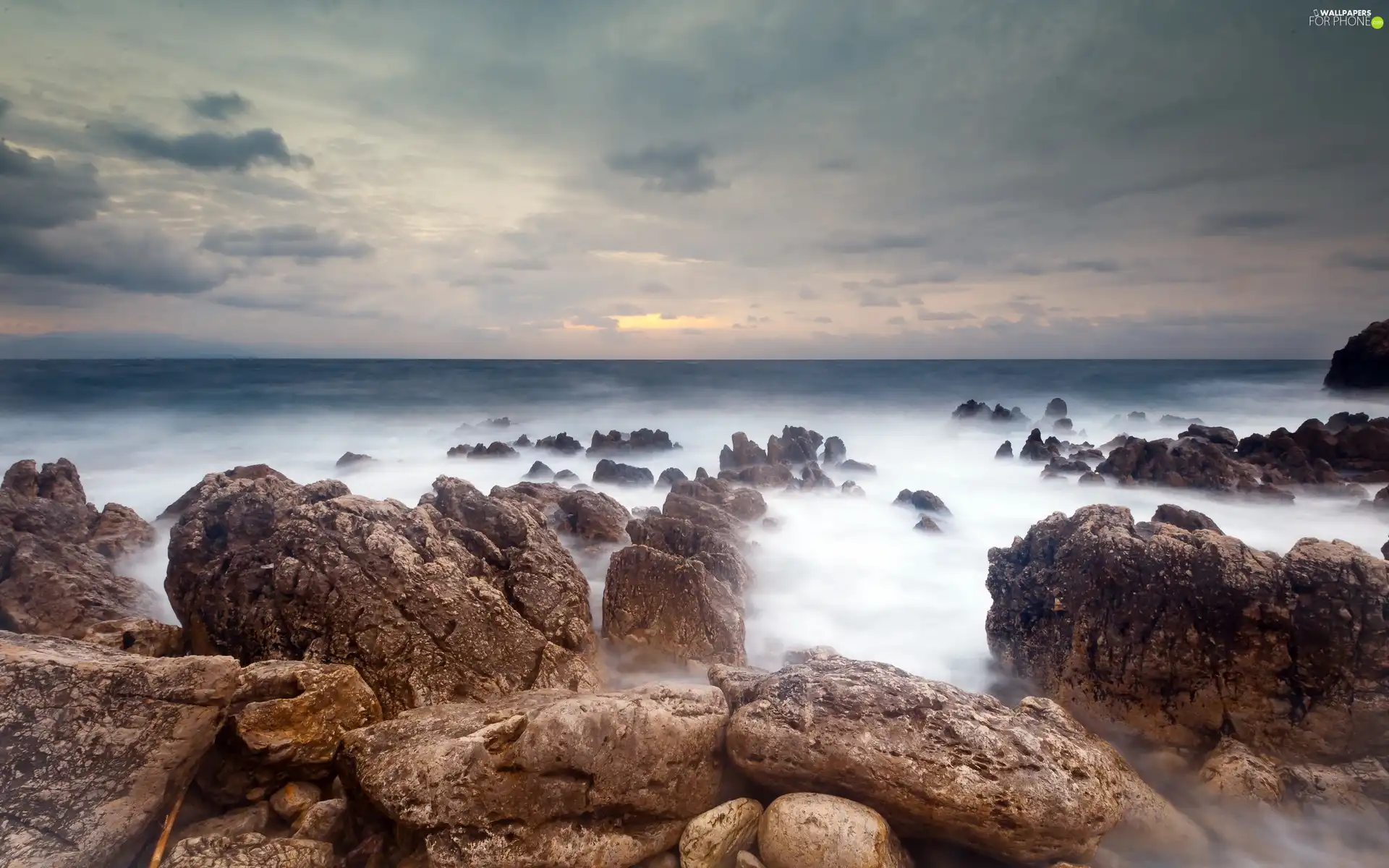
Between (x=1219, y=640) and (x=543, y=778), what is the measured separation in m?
5.48

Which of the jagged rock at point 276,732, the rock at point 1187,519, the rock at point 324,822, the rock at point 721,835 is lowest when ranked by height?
the rock at point 721,835

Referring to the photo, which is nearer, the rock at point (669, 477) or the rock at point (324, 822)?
the rock at point (324, 822)

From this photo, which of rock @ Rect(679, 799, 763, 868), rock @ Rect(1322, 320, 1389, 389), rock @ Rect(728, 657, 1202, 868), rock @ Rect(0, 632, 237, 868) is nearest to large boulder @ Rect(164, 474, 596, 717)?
rock @ Rect(0, 632, 237, 868)

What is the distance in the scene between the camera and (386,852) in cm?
381

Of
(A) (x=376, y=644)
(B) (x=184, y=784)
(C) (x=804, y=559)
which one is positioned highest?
(A) (x=376, y=644)

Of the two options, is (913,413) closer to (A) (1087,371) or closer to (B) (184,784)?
(B) (184,784)

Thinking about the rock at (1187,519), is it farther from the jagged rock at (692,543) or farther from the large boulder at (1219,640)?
the jagged rock at (692,543)

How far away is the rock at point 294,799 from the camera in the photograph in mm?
3928

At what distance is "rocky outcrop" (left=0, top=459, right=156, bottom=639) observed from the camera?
6414mm

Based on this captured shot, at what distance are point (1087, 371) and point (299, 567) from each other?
104 meters

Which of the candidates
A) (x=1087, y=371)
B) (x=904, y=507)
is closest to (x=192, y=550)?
(x=904, y=507)

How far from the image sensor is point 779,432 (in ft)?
121

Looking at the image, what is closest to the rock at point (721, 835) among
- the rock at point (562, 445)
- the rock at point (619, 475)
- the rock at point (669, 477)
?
the rock at point (669, 477)

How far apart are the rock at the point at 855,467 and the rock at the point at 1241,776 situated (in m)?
17.1
